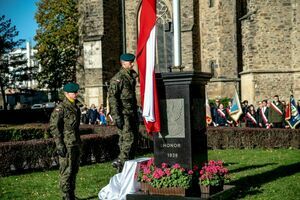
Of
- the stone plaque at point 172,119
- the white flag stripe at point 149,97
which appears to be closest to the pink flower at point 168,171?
the stone plaque at point 172,119

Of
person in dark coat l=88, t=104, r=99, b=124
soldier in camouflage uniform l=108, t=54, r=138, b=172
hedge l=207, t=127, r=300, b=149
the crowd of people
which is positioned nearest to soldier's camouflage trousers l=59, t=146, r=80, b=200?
soldier in camouflage uniform l=108, t=54, r=138, b=172

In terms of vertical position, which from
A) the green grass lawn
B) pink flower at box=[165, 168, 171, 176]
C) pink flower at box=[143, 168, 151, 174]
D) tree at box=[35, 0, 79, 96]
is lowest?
→ the green grass lawn

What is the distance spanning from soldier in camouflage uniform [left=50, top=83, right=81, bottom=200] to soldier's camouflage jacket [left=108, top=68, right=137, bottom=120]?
2.44 ft

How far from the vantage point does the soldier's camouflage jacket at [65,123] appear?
8484 millimetres

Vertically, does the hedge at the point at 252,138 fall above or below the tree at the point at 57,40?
below

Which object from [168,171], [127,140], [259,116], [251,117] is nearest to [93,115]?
[251,117]

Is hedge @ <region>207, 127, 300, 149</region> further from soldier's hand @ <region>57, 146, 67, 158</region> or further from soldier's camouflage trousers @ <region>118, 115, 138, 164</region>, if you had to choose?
soldier's hand @ <region>57, 146, 67, 158</region>

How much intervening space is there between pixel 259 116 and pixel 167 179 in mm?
→ 13369

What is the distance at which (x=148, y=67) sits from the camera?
840 cm

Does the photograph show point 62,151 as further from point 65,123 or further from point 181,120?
point 181,120

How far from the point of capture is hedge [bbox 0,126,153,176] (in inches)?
516

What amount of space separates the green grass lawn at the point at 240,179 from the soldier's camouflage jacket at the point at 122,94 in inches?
70.0

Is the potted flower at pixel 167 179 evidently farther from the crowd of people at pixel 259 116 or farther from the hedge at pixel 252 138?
the crowd of people at pixel 259 116

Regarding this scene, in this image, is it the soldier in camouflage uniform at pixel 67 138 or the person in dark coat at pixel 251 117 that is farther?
the person in dark coat at pixel 251 117
